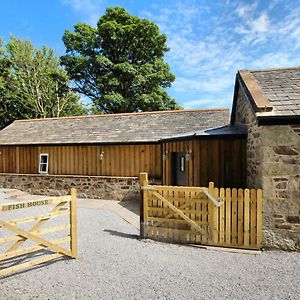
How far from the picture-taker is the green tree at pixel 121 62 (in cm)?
2692

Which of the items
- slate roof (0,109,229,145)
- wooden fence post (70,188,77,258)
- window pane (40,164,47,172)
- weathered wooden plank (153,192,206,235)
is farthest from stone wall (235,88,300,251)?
window pane (40,164,47,172)

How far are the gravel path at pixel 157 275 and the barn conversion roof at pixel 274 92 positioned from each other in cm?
352

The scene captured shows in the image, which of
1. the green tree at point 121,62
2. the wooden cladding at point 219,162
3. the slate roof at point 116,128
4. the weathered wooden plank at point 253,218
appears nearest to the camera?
the weathered wooden plank at point 253,218

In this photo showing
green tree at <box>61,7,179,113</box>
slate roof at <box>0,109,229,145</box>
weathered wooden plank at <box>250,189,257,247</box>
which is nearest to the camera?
weathered wooden plank at <box>250,189,257,247</box>

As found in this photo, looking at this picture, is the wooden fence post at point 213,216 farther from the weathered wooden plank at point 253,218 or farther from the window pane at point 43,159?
the window pane at point 43,159

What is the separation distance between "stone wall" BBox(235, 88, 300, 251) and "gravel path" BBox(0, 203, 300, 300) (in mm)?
479

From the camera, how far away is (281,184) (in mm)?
6445

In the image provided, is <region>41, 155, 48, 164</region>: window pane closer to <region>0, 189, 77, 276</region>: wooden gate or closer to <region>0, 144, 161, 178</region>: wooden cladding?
<region>0, 144, 161, 178</region>: wooden cladding

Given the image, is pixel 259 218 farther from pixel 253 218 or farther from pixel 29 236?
pixel 29 236

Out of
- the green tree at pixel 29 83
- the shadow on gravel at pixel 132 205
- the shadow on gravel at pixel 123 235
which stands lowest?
the shadow on gravel at pixel 132 205

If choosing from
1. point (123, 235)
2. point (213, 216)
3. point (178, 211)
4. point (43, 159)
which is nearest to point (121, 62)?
point (43, 159)

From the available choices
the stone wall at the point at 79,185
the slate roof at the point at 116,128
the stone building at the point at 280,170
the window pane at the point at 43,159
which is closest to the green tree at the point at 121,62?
the slate roof at the point at 116,128

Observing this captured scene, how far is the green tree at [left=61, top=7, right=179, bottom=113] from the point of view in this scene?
88.3ft

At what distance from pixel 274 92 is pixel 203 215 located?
168 inches
